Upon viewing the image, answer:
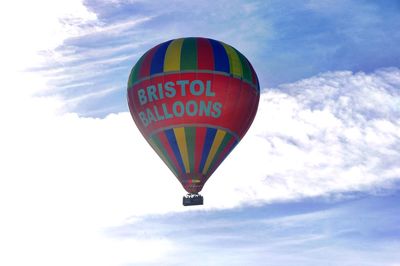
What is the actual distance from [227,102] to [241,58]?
385 centimetres

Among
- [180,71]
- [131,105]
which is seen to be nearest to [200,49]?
[180,71]

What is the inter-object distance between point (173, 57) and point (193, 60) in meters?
1.44

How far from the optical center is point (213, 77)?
196 ft

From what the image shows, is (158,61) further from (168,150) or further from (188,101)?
(168,150)

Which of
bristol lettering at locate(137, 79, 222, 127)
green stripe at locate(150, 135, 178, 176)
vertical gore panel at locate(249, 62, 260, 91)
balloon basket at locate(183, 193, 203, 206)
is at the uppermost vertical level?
vertical gore panel at locate(249, 62, 260, 91)

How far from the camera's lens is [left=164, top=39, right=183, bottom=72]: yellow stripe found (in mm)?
59844

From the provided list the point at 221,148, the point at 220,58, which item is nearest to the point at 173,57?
the point at 220,58

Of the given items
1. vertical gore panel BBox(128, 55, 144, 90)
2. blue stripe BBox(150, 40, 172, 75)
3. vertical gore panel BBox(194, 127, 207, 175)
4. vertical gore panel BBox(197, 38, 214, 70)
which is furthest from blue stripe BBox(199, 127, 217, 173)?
vertical gore panel BBox(128, 55, 144, 90)

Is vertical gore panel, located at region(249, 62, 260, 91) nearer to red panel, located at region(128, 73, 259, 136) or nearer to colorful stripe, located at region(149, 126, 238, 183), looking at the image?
red panel, located at region(128, 73, 259, 136)

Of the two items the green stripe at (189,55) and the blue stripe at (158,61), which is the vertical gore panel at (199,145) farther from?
the blue stripe at (158,61)

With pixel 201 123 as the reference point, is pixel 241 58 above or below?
above

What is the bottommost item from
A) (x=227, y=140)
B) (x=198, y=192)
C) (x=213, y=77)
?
(x=198, y=192)

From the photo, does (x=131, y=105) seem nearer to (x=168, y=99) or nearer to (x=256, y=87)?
(x=168, y=99)

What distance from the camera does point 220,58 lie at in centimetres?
6044
